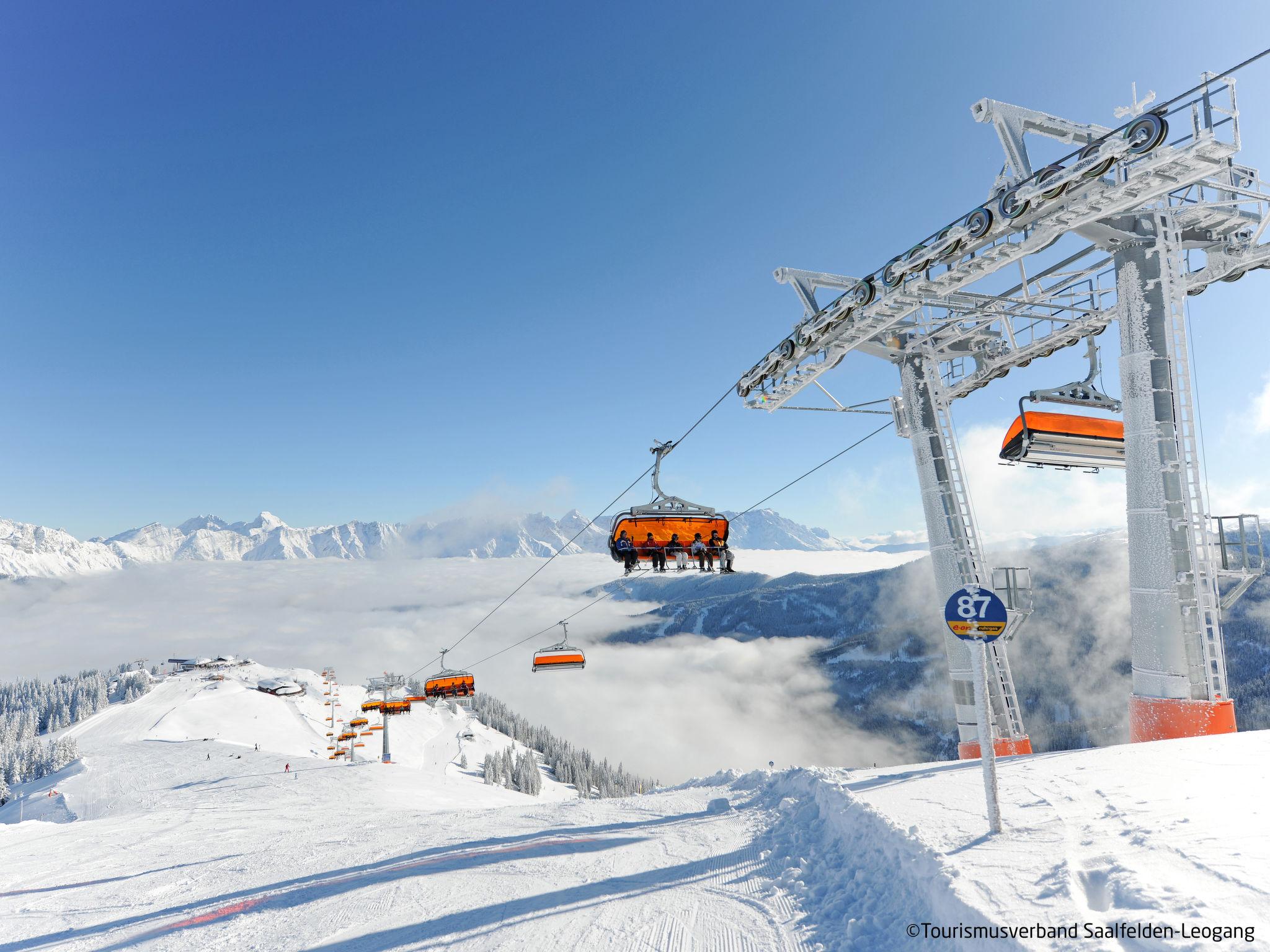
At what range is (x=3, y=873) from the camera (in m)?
15.7

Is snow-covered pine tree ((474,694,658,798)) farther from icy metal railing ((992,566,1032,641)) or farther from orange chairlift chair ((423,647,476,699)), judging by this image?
icy metal railing ((992,566,1032,641))

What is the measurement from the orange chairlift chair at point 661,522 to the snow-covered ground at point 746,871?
685 cm

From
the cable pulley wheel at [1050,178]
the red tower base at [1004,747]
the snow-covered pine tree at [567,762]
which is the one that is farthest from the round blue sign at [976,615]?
the snow-covered pine tree at [567,762]

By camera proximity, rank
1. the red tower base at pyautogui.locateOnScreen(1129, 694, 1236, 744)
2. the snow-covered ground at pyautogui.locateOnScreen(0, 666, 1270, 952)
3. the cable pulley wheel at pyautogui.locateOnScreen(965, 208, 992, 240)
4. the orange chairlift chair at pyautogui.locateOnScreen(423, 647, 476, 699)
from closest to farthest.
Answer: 1. the snow-covered ground at pyautogui.locateOnScreen(0, 666, 1270, 952)
2. the red tower base at pyautogui.locateOnScreen(1129, 694, 1236, 744)
3. the cable pulley wheel at pyautogui.locateOnScreen(965, 208, 992, 240)
4. the orange chairlift chair at pyautogui.locateOnScreen(423, 647, 476, 699)

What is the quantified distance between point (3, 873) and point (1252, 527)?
32.0 metres

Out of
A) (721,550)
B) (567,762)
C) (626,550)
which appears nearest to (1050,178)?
(721,550)

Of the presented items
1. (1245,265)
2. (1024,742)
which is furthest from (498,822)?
(1245,265)

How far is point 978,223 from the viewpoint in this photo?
11.4m

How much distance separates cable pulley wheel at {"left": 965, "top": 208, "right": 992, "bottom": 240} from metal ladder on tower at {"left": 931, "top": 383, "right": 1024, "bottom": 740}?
6319 millimetres

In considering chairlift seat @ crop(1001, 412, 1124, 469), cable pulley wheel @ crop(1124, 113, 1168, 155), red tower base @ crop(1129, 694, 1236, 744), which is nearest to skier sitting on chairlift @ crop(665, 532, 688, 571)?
chairlift seat @ crop(1001, 412, 1124, 469)

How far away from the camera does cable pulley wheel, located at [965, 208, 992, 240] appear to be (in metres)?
11.3

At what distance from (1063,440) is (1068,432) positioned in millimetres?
276

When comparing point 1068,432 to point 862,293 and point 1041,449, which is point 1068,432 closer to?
point 1041,449

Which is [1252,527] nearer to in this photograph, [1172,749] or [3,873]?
[1172,749]
